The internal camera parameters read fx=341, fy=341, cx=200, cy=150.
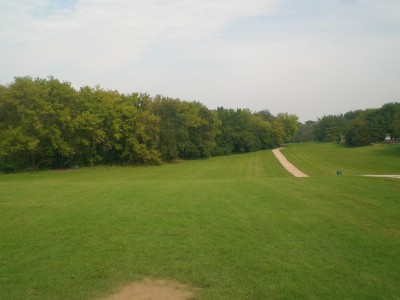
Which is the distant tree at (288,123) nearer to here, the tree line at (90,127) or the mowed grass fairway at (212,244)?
the tree line at (90,127)

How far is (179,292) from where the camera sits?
5742 millimetres

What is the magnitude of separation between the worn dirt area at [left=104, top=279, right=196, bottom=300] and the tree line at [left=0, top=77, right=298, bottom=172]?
37.0 metres

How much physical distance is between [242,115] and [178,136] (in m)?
37.3

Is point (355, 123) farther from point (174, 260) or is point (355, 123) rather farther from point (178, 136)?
point (174, 260)

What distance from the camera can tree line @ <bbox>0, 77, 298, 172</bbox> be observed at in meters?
39.6

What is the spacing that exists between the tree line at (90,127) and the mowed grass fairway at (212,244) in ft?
98.1

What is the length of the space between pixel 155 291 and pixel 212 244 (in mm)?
2329

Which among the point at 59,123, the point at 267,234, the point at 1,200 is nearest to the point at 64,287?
the point at 267,234

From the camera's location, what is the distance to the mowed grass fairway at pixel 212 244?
5949 mm

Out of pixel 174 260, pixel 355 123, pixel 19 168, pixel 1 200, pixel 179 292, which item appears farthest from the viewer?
pixel 355 123

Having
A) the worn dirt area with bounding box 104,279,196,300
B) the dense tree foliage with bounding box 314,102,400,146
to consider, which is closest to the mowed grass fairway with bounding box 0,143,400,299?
the worn dirt area with bounding box 104,279,196,300

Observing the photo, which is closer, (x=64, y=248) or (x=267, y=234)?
(x=64, y=248)

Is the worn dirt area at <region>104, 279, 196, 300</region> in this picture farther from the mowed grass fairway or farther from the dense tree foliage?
the dense tree foliage

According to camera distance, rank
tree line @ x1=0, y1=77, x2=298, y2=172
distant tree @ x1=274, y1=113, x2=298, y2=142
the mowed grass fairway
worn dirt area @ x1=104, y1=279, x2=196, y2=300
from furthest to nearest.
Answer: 1. distant tree @ x1=274, y1=113, x2=298, y2=142
2. tree line @ x1=0, y1=77, x2=298, y2=172
3. the mowed grass fairway
4. worn dirt area @ x1=104, y1=279, x2=196, y2=300
